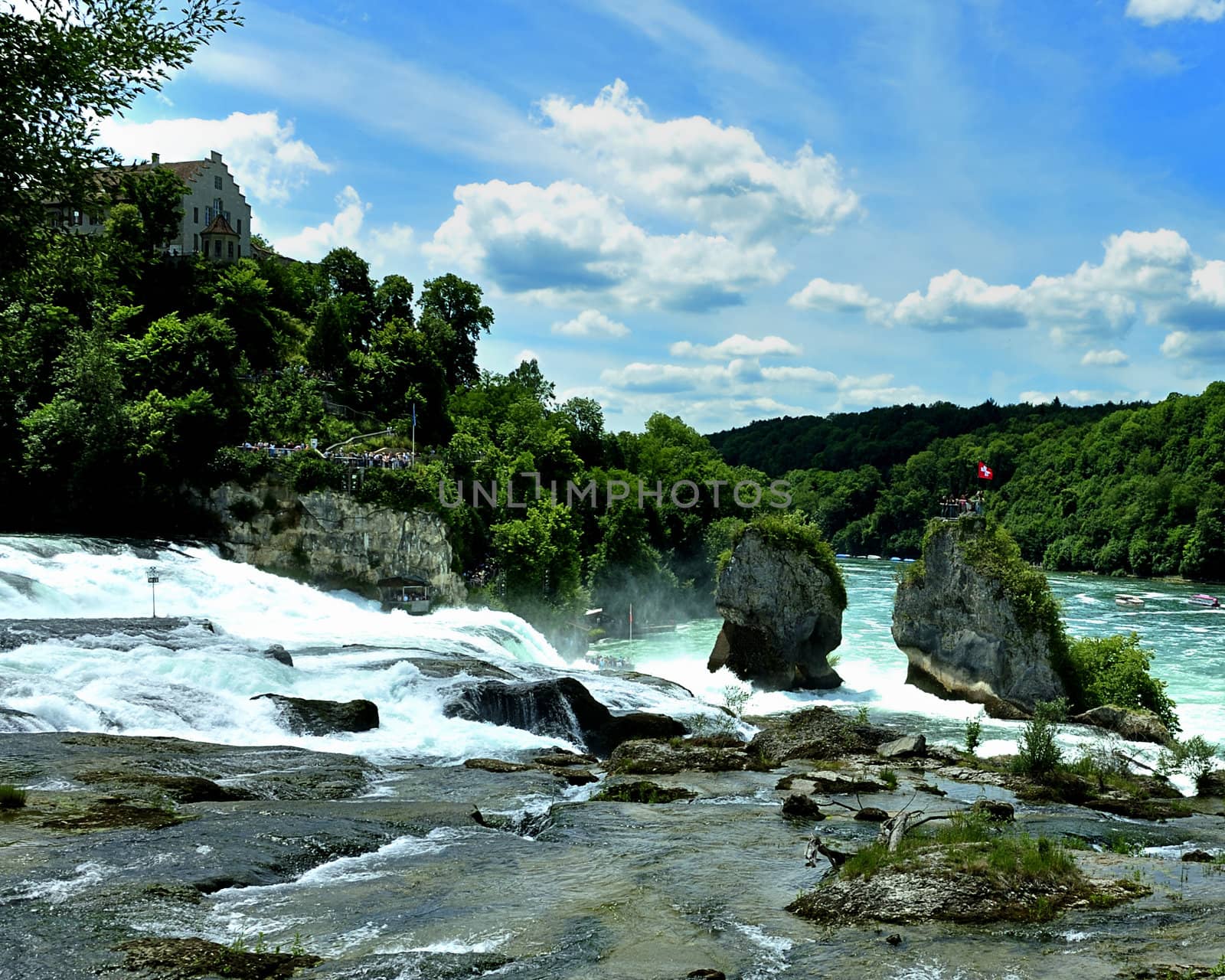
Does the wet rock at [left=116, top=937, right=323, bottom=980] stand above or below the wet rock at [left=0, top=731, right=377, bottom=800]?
above

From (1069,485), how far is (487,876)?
144 meters

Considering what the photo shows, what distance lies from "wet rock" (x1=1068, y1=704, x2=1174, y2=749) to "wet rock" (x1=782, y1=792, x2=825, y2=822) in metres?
19.8

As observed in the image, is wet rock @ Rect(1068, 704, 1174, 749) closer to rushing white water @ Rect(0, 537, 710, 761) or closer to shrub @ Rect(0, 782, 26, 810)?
rushing white water @ Rect(0, 537, 710, 761)

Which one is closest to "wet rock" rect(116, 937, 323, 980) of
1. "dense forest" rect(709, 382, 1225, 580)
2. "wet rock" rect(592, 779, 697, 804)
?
"wet rock" rect(592, 779, 697, 804)

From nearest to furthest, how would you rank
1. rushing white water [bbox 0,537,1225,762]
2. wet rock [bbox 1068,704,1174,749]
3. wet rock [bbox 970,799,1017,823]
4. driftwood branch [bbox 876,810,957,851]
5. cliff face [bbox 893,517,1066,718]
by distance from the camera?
driftwood branch [bbox 876,810,957,851], wet rock [bbox 970,799,1017,823], rushing white water [bbox 0,537,1225,762], wet rock [bbox 1068,704,1174,749], cliff face [bbox 893,517,1066,718]

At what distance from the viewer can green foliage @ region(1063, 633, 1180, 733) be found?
127 ft

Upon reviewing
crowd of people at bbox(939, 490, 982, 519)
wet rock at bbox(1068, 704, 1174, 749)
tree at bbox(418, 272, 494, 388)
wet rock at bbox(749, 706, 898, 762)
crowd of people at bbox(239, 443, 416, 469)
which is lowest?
wet rock at bbox(1068, 704, 1174, 749)

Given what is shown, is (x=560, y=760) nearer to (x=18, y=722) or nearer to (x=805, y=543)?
(x=18, y=722)

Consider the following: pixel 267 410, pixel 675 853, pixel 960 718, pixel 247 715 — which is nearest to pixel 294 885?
pixel 675 853

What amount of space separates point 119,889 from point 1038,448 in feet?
527

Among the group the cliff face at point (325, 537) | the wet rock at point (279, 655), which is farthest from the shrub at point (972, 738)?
the cliff face at point (325, 537)

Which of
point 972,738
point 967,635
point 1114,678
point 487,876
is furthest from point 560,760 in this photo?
point 1114,678

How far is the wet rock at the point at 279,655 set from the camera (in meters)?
28.9

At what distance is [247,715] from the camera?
23984 mm
